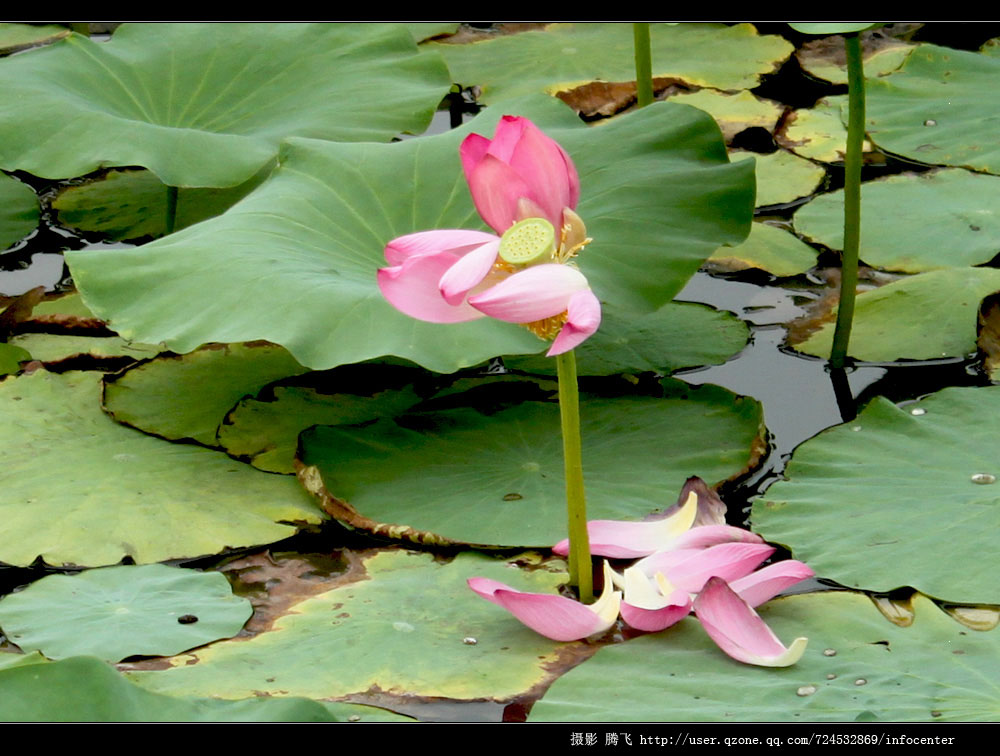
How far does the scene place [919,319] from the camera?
202 cm

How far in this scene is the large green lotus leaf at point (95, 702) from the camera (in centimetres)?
99

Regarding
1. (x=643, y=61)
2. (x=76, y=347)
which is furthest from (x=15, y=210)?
(x=643, y=61)

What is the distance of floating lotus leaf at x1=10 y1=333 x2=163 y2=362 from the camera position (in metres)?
2.04

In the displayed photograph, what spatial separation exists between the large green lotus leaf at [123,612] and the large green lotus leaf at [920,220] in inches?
53.4

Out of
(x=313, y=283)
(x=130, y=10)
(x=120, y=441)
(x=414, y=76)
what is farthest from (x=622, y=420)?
(x=130, y=10)

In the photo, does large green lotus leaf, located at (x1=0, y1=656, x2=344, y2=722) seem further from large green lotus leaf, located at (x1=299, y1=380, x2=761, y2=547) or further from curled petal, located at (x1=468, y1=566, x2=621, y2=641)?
large green lotus leaf, located at (x1=299, y1=380, x2=761, y2=547)

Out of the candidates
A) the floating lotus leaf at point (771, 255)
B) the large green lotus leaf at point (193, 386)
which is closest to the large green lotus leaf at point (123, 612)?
the large green lotus leaf at point (193, 386)

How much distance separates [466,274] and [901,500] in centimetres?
67

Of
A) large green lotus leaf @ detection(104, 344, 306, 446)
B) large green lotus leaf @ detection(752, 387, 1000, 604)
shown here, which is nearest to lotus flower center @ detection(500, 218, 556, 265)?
large green lotus leaf @ detection(752, 387, 1000, 604)

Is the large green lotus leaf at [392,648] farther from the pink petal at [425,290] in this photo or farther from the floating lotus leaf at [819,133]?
the floating lotus leaf at [819,133]

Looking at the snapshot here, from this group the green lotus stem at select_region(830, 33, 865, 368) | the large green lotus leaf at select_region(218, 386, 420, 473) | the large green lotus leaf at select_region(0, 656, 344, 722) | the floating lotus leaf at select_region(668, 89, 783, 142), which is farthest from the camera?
the floating lotus leaf at select_region(668, 89, 783, 142)

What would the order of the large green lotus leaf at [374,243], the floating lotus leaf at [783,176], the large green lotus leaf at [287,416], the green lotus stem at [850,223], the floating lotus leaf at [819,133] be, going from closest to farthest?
1. the large green lotus leaf at [374,243]
2. the large green lotus leaf at [287,416]
3. the green lotus stem at [850,223]
4. the floating lotus leaf at [783,176]
5. the floating lotus leaf at [819,133]

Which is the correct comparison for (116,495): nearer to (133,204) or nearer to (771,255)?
(133,204)

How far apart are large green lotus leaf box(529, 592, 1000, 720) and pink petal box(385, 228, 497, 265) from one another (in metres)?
0.45
